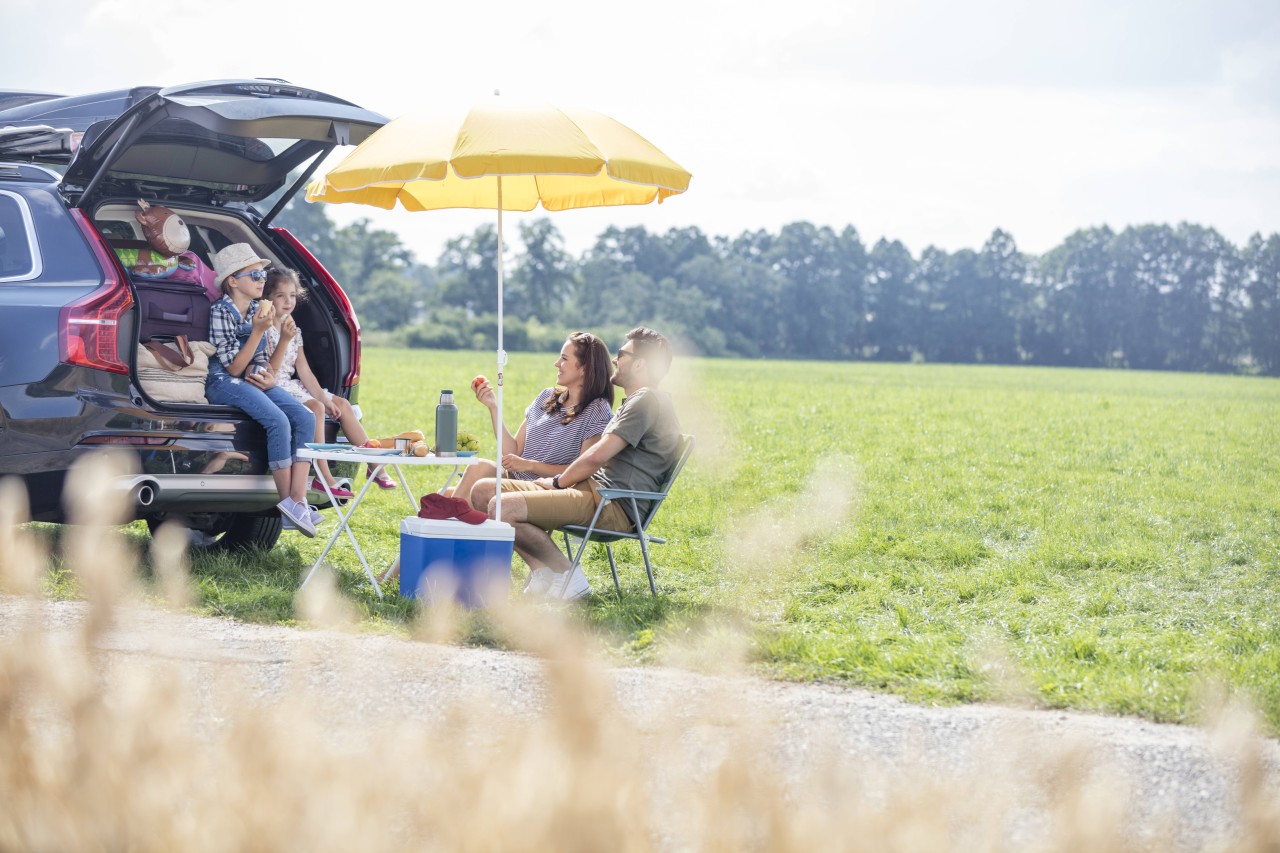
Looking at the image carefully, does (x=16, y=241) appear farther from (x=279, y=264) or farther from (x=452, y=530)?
(x=452, y=530)

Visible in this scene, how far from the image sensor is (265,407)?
256 inches

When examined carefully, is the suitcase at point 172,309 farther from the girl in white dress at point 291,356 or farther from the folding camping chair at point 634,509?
the folding camping chair at point 634,509

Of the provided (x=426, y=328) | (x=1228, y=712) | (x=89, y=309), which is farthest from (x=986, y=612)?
(x=426, y=328)

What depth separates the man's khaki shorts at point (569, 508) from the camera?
6496mm

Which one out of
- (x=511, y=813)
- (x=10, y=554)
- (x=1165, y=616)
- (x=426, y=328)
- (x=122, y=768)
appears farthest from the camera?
(x=426, y=328)

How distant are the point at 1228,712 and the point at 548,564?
502cm

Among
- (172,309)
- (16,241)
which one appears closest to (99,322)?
(16,241)

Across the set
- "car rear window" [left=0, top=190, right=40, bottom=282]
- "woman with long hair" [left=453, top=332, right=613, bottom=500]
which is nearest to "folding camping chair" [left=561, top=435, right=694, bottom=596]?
"woman with long hair" [left=453, top=332, right=613, bottom=500]

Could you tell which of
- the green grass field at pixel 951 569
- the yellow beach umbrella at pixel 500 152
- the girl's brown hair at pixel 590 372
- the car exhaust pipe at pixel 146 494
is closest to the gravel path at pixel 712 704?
the green grass field at pixel 951 569

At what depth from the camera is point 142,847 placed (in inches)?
68.2

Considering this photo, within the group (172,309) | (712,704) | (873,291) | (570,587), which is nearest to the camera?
(712,704)

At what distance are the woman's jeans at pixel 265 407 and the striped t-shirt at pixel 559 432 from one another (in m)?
1.12

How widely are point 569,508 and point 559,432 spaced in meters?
0.57

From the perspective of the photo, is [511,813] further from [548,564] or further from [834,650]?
[548,564]
